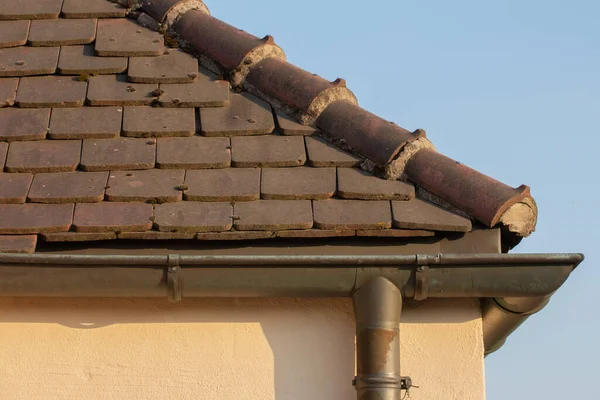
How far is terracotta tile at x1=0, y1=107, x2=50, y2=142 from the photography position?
443 centimetres

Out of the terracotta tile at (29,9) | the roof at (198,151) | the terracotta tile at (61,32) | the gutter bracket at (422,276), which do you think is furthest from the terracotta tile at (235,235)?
the terracotta tile at (29,9)

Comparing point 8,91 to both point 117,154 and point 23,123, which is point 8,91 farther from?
point 117,154

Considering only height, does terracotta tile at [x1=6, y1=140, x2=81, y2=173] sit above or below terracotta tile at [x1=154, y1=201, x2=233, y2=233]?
above

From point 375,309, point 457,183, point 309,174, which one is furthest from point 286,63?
point 375,309

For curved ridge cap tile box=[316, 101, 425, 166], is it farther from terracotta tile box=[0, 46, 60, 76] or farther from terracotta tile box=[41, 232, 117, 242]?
terracotta tile box=[0, 46, 60, 76]

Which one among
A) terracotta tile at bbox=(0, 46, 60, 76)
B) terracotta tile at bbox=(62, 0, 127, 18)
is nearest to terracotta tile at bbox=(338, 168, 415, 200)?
terracotta tile at bbox=(0, 46, 60, 76)

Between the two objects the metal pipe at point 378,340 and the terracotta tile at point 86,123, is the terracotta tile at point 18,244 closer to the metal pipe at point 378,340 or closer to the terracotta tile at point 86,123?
the terracotta tile at point 86,123

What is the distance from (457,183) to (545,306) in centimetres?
61

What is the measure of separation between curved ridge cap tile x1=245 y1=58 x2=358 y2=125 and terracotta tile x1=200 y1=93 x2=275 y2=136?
0.23ft

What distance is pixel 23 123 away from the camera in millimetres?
4512

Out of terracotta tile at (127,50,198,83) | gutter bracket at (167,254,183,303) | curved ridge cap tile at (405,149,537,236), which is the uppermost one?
terracotta tile at (127,50,198,83)

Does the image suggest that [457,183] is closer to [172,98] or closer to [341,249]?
[341,249]

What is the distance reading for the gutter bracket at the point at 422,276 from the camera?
12.9 feet

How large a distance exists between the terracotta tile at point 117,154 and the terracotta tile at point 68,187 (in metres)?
0.05
